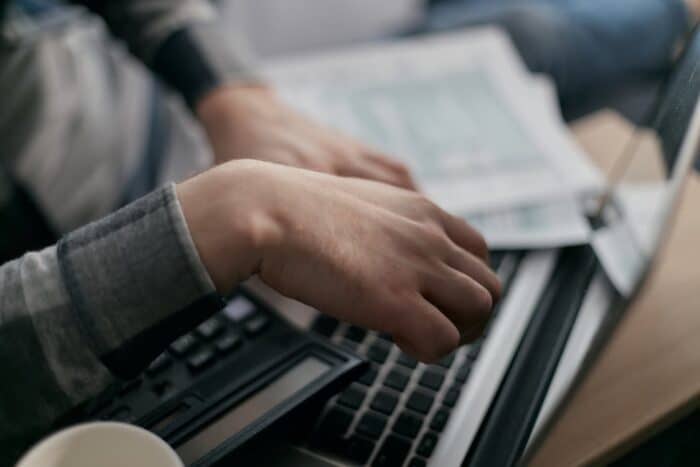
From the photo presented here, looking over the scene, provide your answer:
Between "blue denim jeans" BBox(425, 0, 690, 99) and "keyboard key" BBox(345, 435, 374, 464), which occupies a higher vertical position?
"keyboard key" BBox(345, 435, 374, 464)

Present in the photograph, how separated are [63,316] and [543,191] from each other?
42 cm

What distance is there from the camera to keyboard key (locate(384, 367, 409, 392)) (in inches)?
20.0

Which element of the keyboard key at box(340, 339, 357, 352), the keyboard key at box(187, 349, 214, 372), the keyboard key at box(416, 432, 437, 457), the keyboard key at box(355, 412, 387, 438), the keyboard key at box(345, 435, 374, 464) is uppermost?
the keyboard key at box(187, 349, 214, 372)

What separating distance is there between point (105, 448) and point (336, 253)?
0.16 meters

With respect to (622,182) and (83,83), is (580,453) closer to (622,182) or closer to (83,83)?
(622,182)

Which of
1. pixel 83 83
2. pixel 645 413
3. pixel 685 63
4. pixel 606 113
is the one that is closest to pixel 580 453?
pixel 645 413

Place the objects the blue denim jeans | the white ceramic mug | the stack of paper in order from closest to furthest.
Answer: the white ceramic mug < the stack of paper < the blue denim jeans

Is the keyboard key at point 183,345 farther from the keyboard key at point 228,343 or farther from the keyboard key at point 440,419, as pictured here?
the keyboard key at point 440,419

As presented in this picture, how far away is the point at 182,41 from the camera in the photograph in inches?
29.5

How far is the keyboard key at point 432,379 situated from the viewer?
51 centimetres

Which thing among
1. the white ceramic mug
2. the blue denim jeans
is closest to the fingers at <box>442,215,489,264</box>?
the white ceramic mug

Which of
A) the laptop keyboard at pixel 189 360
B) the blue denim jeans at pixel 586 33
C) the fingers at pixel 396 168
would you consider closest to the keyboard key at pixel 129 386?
the laptop keyboard at pixel 189 360

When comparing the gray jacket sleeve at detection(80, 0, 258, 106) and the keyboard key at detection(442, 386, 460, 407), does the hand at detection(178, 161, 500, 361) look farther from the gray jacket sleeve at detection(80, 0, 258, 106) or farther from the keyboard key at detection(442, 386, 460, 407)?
the gray jacket sleeve at detection(80, 0, 258, 106)

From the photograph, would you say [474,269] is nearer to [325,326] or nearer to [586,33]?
[325,326]
